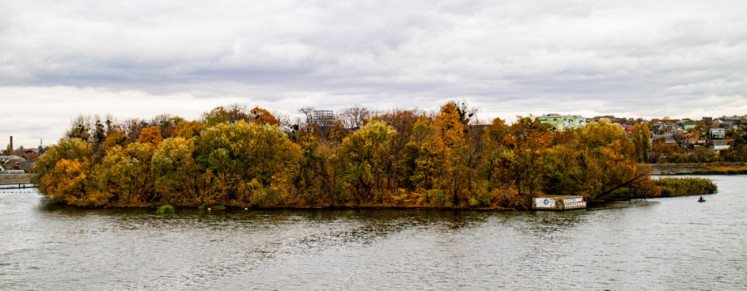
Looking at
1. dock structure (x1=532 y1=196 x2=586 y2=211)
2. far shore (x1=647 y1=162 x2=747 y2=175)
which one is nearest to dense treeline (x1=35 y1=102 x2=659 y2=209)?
dock structure (x1=532 y1=196 x2=586 y2=211)

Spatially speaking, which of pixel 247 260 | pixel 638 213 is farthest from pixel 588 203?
pixel 247 260

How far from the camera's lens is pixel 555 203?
63.3m

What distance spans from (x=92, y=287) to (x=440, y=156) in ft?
155

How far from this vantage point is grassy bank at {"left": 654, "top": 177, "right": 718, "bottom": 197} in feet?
267

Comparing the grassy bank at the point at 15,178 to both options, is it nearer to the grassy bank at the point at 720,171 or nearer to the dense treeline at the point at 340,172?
the dense treeline at the point at 340,172

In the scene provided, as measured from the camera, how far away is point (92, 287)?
30.1m

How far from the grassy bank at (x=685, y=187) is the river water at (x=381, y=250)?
64.5 ft

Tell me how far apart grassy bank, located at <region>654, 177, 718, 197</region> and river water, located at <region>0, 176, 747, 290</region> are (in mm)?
19651

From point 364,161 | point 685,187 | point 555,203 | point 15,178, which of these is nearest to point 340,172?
point 364,161

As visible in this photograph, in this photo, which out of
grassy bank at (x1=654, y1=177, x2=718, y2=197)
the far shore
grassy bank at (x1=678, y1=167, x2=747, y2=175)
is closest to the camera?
grassy bank at (x1=654, y1=177, x2=718, y2=197)

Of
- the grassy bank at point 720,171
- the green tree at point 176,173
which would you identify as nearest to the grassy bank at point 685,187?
the grassy bank at point 720,171

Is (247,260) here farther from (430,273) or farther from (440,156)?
(440,156)

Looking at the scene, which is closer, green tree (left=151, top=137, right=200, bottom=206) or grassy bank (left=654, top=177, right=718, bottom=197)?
green tree (left=151, top=137, right=200, bottom=206)

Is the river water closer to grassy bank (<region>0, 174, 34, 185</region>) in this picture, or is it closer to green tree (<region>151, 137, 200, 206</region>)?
green tree (<region>151, 137, 200, 206</region>)
